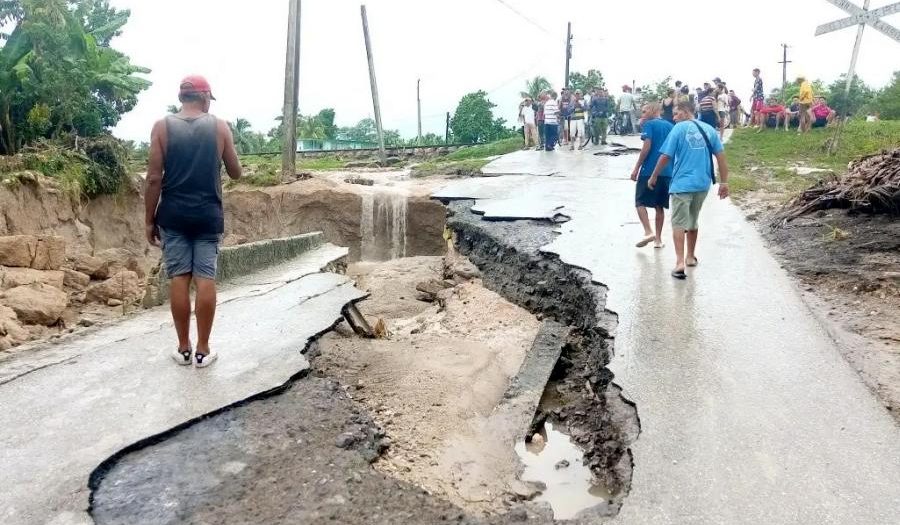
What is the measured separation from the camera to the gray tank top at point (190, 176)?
392 centimetres

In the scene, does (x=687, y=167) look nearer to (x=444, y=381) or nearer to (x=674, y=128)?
(x=674, y=128)

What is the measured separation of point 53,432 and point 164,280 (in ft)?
11.2

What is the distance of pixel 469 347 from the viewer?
19.4ft

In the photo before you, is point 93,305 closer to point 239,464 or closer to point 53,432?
point 53,432

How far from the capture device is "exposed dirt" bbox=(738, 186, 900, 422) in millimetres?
4281

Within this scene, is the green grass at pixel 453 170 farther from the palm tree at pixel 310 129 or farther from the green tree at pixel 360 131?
the green tree at pixel 360 131

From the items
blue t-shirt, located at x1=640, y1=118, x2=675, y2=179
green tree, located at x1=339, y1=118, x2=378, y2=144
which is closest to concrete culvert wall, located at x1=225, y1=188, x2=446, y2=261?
blue t-shirt, located at x1=640, y1=118, x2=675, y2=179

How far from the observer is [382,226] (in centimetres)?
1444

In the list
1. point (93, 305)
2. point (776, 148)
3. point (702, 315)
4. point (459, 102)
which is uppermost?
point (459, 102)

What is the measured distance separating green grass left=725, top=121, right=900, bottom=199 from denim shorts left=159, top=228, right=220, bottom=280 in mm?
9269

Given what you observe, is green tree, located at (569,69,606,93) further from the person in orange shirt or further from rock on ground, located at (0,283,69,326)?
rock on ground, located at (0,283,69,326)

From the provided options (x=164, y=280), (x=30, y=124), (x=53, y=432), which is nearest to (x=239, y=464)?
(x=53, y=432)

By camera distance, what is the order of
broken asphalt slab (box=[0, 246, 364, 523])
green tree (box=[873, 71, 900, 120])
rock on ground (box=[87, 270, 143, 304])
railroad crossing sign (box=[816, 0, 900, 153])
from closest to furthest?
broken asphalt slab (box=[0, 246, 364, 523]) → rock on ground (box=[87, 270, 143, 304]) → railroad crossing sign (box=[816, 0, 900, 153]) → green tree (box=[873, 71, 900, 120])

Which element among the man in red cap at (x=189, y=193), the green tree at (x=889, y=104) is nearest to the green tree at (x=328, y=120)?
the green tree at (x=889, y=104)
